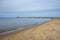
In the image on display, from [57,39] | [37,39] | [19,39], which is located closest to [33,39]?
[37,39]

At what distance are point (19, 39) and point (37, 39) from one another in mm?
718

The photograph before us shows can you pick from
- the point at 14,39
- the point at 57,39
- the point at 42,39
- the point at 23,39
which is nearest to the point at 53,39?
the point at 57,39

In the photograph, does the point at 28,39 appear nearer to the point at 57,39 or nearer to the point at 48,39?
the point at 48,39

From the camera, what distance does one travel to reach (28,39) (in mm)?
4078

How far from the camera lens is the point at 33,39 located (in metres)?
4.07

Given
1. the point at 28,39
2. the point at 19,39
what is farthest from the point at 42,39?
the point at 19,39

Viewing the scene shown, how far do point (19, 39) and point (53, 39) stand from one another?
1.33m

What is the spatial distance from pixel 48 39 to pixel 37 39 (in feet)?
1.40

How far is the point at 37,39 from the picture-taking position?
4051mm

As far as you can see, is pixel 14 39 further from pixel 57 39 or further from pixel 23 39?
pixel 57 39

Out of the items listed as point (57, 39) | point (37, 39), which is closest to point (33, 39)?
point (37, 39)

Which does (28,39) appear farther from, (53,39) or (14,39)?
(53,39)

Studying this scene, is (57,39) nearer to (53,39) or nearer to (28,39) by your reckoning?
(53,39)

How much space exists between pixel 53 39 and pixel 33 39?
30.3 inches
